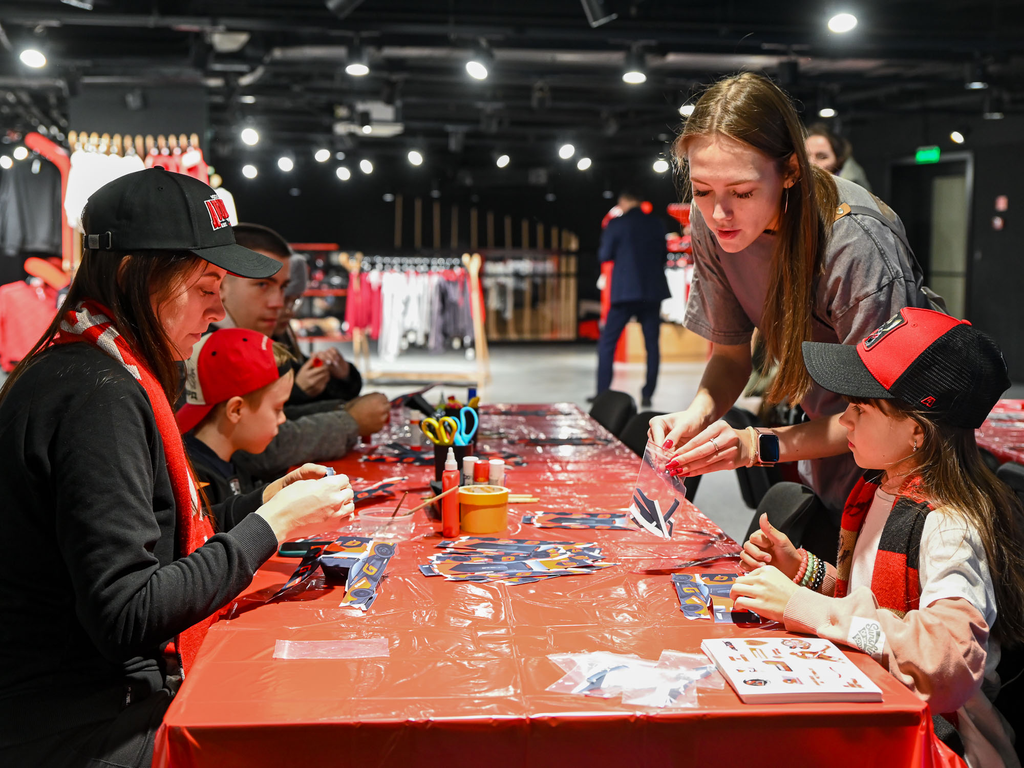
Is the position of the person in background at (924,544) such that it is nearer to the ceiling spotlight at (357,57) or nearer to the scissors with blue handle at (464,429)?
the scissors with blue handle at (464,429)

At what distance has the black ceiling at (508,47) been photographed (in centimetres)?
721

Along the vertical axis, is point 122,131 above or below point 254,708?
above

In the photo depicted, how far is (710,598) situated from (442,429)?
1.01 metres

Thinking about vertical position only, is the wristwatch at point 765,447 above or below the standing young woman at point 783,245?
below

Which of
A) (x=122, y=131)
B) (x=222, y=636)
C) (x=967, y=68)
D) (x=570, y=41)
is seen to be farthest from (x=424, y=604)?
(x=967, y=68)

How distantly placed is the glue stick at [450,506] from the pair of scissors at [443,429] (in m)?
0.41

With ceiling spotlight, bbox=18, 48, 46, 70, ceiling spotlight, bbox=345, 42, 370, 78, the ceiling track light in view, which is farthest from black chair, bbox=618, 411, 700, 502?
ceiling spotlight, bbox=18, 48, 46, 70

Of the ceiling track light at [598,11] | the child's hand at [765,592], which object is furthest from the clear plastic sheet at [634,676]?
the ceiling track light at [598,11]

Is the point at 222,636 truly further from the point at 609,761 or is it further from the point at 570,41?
the point at 570,41

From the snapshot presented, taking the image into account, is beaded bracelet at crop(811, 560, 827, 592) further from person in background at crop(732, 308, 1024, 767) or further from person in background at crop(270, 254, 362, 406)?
person in background at crop(270, 254, 362, 406)

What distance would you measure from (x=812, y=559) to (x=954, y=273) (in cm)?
1158

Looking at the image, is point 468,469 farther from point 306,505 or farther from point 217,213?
point 217,213

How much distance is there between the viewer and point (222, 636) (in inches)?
53.4

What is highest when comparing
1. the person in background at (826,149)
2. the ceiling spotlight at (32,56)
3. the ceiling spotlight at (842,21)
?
the ceiling spotlight at (842,21)
